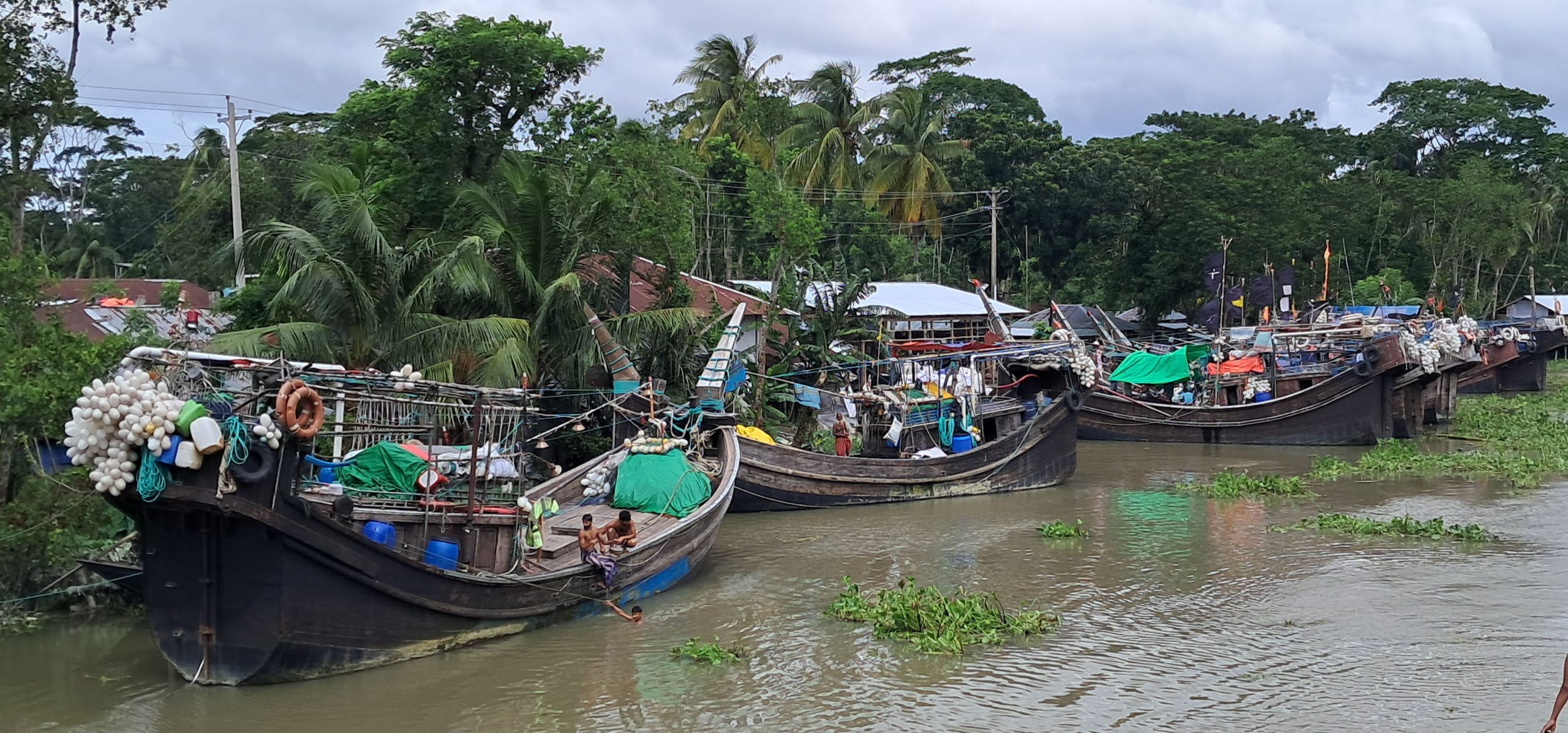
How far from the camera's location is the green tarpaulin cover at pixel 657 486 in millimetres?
13508

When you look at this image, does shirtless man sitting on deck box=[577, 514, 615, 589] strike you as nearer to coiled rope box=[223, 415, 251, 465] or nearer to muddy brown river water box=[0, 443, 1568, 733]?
muddy brown river water box=[0, 443, 1568, 733]

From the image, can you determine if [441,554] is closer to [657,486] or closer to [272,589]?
[272,589]

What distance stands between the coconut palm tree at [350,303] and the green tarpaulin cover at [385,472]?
5.22 metres

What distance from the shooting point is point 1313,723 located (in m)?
9.22

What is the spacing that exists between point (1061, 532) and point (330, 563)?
10016 millimetres

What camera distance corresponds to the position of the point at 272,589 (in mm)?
9195

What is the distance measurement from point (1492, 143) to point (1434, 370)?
3238 centimetres

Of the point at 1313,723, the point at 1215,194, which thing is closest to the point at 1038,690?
the point at 1313,723

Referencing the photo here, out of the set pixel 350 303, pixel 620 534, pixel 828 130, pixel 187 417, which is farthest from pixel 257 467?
pixel 828 130

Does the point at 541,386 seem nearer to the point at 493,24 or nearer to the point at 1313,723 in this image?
the point at 493,24

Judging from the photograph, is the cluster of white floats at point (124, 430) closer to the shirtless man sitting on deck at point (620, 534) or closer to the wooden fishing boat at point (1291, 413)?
the shirtless man sitting on deck at point (620, 534)

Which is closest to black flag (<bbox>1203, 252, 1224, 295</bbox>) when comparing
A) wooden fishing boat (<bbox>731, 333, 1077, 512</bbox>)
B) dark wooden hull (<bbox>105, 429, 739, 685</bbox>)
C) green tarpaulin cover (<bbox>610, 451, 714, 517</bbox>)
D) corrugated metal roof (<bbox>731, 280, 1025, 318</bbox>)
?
corrugated metal roof (<bbox>731, 280, 1025, 318</bbox>)

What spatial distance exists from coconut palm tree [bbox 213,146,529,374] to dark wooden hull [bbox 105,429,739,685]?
6.26 metres

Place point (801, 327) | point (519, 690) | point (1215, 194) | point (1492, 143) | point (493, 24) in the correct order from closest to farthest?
point (519, 690) < point (493, 24) < point (801, 327) < point (1215, 194) < point (1492, 143)
